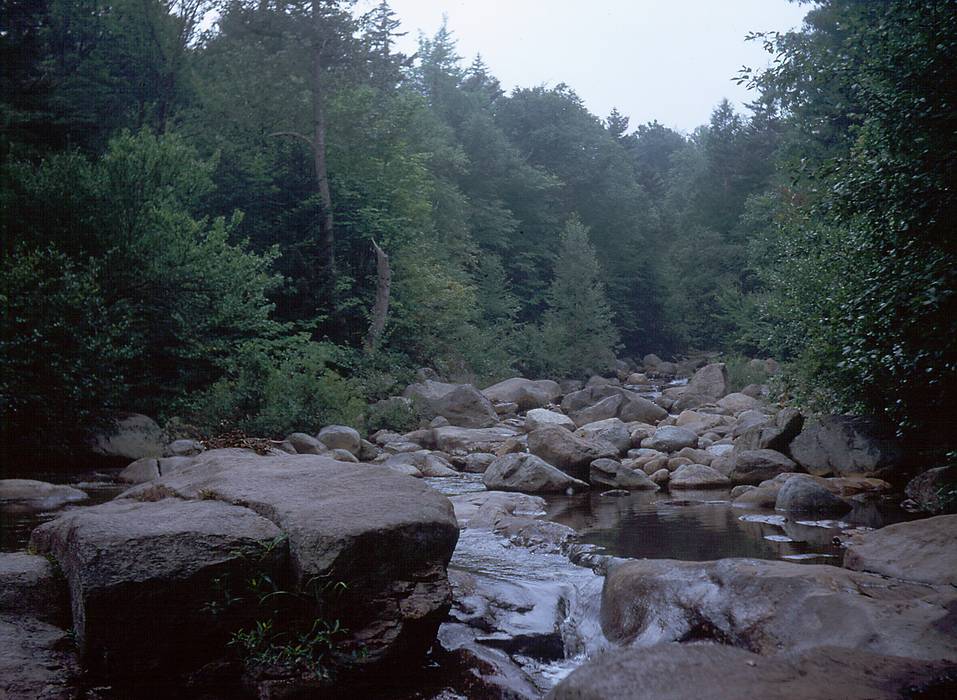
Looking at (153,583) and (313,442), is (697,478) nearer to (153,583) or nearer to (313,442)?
(313,442)

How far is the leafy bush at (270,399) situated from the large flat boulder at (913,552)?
10943 millimetres

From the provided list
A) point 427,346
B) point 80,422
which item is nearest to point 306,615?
point 80,422

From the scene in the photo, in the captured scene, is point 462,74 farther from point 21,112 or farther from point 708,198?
point 21,112

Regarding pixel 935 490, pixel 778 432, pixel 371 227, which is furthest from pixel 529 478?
pixel 371 227

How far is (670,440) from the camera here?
13.1 metres

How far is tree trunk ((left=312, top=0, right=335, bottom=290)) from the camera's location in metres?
22.3

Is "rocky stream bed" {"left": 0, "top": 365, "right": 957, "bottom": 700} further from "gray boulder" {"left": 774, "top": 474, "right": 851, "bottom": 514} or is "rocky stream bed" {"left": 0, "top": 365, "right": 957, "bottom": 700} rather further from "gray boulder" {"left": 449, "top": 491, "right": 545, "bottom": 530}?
Answer: "gray boulder" {"left": 774, "top": 474, "right": 851, "bottom": 514}

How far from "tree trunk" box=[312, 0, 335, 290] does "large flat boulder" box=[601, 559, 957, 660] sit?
728 inches

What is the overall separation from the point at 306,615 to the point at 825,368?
9.00 metres

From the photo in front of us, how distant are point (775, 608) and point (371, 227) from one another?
20.5 m

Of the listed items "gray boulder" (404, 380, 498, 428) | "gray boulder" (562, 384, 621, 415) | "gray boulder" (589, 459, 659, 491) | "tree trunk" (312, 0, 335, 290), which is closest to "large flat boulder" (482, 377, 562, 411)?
"gray boulder" (562, 384, 621, 415)

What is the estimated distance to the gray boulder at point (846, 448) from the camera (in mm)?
9406

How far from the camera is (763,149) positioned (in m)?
40.5

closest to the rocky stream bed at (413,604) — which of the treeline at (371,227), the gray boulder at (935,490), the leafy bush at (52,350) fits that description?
the gray boulder at (935,490)
